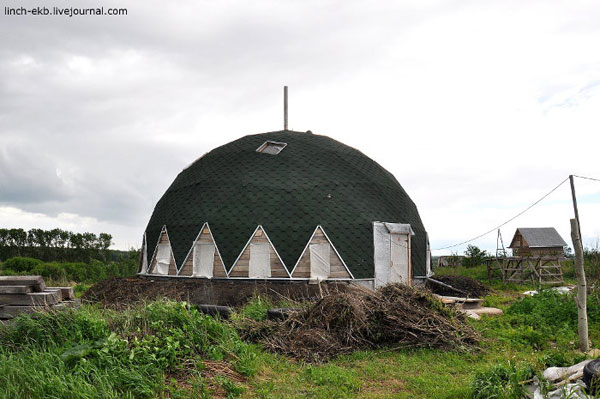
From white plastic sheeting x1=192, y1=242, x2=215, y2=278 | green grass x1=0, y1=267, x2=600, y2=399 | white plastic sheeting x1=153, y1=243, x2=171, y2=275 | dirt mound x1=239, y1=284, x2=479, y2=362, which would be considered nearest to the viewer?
green grass x1=0, y1=267, x2=600, y2=399

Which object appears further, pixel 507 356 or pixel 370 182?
pixel 370 182

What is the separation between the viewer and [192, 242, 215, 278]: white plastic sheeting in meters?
16.6

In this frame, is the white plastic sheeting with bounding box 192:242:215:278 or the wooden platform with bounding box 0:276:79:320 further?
the white plastic sheeting with bounding box 192:242:215:278

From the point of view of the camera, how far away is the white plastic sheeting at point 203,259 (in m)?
16.6

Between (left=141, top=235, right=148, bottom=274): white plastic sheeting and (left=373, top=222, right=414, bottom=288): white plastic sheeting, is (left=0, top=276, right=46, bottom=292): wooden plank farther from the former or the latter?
(left=373, top=222, right=414, bottom=288): white plastic sheeting

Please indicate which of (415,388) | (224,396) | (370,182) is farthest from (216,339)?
(370,182)

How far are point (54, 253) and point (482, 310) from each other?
130 ft

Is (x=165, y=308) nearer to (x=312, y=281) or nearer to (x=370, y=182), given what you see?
(x=312, y=281)

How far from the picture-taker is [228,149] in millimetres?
20516

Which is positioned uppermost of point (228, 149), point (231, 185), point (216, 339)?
point (228, 149)

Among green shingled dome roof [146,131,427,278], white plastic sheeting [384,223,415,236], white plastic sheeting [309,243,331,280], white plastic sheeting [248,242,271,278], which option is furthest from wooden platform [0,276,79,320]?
white plastic sheeting [384,223,415,236]

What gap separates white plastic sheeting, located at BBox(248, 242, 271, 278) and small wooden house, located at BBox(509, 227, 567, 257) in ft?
93.7

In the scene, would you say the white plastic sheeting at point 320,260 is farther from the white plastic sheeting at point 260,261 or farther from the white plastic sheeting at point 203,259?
the white plastic sheeting at point 203,259

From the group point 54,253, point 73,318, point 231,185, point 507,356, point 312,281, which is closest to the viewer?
point 73,318
